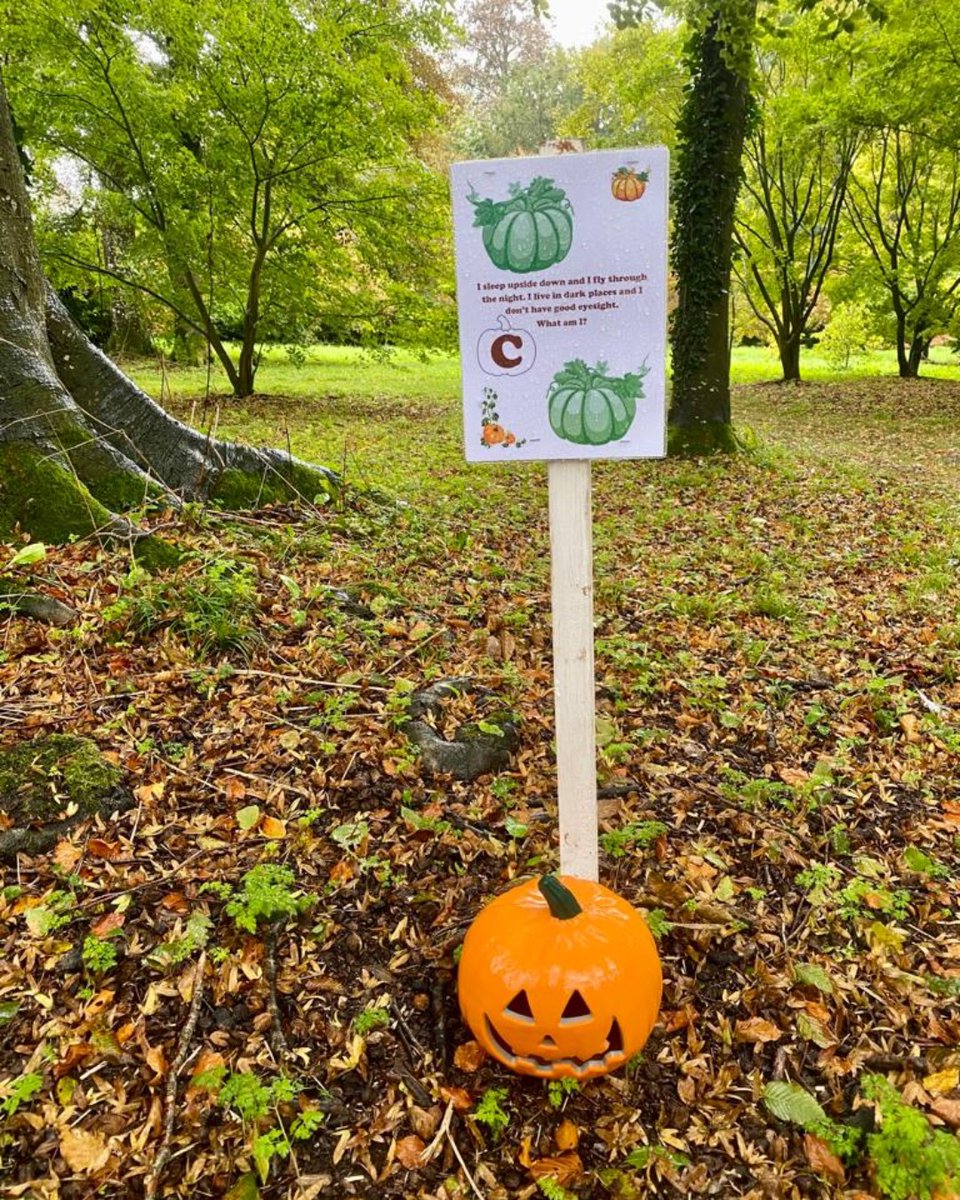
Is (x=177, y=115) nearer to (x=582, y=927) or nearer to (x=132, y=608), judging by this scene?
(x=132, y=608)

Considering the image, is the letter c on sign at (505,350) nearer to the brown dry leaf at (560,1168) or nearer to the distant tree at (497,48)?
the brown dry leaf at (560,1168)

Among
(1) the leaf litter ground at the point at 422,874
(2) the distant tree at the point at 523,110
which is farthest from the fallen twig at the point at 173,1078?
(2) the distant tree at the point at 523,110

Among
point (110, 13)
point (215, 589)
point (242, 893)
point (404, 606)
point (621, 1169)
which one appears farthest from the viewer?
point (110, 13)

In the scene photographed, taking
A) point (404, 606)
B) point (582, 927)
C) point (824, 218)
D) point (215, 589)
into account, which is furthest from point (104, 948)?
point (824, 218)

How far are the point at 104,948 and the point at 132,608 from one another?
5.72ft

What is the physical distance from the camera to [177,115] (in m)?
10.5

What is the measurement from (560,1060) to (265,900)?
3.42 ft

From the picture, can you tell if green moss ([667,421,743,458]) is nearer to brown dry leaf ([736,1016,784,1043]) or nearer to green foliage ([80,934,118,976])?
brown dry leaf ([736,1016,784,1043])

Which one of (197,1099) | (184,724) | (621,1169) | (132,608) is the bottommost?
(621,1169)

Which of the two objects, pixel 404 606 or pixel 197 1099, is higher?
pixel 404 606

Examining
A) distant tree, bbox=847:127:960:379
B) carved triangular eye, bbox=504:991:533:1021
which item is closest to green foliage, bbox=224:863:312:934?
carved triangular eye, bbox=504:991:533:1021

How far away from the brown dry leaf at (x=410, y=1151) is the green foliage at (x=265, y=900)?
0.76 metres

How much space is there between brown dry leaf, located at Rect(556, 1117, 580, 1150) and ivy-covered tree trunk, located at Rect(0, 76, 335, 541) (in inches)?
138

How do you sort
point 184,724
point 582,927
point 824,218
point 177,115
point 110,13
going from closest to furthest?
point 582,927 < point 184,724 < point 110,13 < point 177,115 < point 824,218
